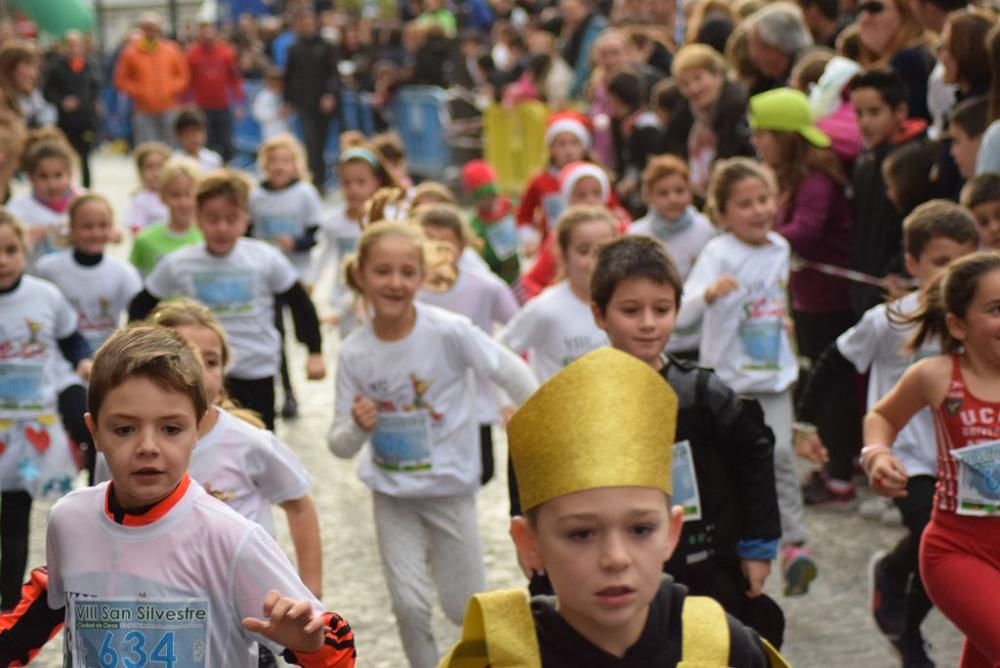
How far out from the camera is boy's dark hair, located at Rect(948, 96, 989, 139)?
7.79m

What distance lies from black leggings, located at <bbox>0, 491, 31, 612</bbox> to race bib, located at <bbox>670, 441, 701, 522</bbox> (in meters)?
3.01

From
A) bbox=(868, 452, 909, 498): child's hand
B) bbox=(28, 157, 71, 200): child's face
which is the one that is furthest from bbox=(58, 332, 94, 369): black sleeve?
bbox=(868, 452, 909, 498): child's hand

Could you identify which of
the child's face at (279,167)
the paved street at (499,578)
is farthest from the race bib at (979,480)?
the child's face at (279,167)

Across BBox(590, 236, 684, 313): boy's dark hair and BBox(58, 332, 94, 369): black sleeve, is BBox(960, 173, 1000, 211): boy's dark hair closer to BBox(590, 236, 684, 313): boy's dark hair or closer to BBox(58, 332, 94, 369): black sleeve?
BBox(590, 236, 684, 313): boy's dark hair

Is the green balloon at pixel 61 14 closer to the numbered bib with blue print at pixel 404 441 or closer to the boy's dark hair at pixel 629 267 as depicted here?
the numbered bib with blue print at pixel 404 441

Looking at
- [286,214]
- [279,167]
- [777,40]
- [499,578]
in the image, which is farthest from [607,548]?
[279,167]

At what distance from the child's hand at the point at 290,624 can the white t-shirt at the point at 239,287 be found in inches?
193

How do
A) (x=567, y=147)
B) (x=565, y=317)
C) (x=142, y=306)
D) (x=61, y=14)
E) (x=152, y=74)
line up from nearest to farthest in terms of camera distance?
(x=565, y=317) → (x=142, y=306) → (x=567, y=147) → (x=152, y=74) → (x=61, y=14)

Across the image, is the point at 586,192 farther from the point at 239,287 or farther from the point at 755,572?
the point at 755,572

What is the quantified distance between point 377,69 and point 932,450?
18148 millimetres

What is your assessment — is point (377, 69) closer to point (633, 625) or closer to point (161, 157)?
point (161, 157)

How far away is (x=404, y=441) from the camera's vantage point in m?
6.48

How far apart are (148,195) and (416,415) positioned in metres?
6.22

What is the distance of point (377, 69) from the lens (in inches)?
937
